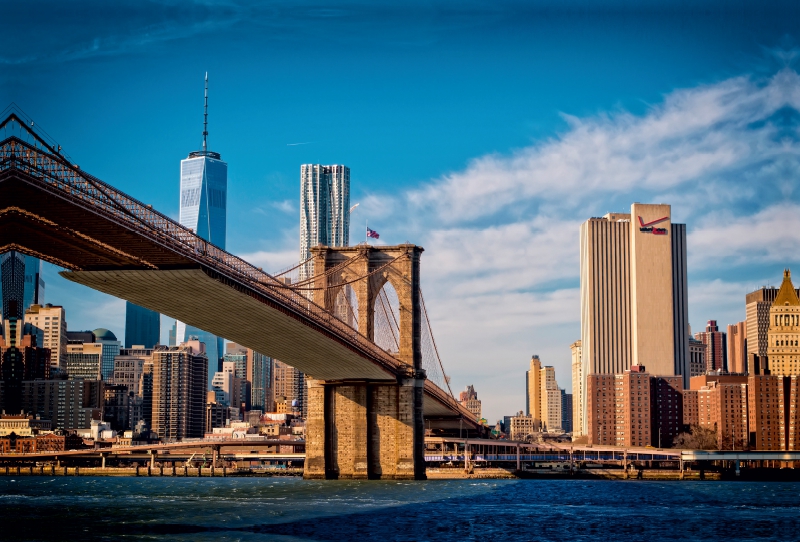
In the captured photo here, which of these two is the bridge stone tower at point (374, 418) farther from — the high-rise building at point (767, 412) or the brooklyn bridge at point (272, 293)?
the high-rise building at point (767, 412)

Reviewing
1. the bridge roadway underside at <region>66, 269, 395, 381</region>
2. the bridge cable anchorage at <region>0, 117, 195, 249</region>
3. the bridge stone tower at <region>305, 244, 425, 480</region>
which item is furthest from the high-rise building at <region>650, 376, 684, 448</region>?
the bridge cable anchorage at <region>0, 117, 195, 249</region>

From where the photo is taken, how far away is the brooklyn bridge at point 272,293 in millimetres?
41812

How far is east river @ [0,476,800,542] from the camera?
1822 inches

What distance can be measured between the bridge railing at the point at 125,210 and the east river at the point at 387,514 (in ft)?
36.2

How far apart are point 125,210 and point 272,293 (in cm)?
1773

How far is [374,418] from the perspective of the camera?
83.4 metres

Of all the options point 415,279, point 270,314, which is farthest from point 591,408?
point 270,314

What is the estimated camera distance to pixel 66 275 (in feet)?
177

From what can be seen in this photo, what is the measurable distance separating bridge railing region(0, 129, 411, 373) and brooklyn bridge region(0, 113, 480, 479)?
54 mm

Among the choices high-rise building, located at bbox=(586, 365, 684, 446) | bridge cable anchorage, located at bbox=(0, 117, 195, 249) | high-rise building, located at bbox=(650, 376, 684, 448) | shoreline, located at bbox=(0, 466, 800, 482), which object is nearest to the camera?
bridge cable anchorage, located at bbox=(0, 117, 195, 249)

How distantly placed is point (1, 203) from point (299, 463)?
126841 millimetres

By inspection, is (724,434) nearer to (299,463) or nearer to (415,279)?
(299,463)

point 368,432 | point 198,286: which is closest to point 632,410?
point 368,432

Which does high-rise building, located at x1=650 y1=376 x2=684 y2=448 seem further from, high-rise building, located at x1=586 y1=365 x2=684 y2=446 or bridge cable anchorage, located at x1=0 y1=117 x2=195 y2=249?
bridge cable anchorage, located at x1=0 y1=117 x2=195 y2=249
